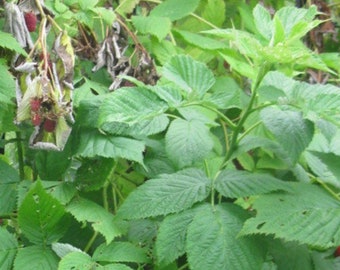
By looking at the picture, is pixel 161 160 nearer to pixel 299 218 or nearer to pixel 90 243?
pixel 90 243

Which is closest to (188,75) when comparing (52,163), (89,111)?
(89,111)

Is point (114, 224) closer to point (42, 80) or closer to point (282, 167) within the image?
point (42, 80)

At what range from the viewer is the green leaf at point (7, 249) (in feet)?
2.87

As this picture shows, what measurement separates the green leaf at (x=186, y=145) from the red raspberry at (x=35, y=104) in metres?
0.20

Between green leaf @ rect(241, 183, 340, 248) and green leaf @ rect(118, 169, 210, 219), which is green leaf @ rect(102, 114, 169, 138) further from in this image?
green leaf @ rect(241, 183, 340, 248)

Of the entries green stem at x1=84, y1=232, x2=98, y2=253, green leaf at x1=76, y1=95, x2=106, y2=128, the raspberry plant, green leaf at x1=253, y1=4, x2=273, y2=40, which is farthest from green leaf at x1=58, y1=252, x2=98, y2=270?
green leaf at x1=253, y1=4, x2=273, y2=40

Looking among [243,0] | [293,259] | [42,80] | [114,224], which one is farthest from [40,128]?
[243,0]

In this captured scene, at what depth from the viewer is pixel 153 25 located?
127cm

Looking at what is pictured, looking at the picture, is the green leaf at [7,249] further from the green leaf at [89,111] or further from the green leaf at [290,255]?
the green leaf at [290,255]

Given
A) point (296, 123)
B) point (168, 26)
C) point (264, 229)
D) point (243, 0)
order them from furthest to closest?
point (243, 0) → point (168, 26) → point (296, 123) → point (264, 229)

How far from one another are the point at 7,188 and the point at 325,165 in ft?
1.73

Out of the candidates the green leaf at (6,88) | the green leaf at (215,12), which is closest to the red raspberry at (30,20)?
Answer: the green leaf at (6,88)

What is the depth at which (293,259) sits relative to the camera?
35.6 inches

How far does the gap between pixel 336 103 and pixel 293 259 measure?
0.24 meters
